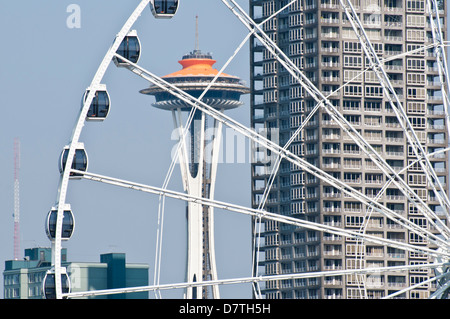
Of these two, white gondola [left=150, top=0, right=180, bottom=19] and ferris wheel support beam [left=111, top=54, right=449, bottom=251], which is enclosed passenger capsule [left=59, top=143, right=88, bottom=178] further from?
white gondola [left=150, top=0, right=180, bottom=19]

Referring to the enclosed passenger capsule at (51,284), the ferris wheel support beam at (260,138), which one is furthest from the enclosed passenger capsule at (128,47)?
the enclosed passenger capsule at (51,284)

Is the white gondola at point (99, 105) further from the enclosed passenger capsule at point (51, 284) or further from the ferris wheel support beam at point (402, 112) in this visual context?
the ferris wheel support beam at point (402, 112)

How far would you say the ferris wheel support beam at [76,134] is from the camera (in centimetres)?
6606

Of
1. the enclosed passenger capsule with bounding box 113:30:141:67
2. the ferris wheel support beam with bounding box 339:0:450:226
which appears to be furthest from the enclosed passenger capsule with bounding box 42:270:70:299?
the ferris wheel support beam with bounding box 339:0:450:226

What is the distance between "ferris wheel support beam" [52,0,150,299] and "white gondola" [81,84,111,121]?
1.22 feet

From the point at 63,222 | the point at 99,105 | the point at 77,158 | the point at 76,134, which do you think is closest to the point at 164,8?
the point at 99,105

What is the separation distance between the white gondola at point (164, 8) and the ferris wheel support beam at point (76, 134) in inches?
Answer: 128

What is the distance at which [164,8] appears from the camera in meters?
72.1
